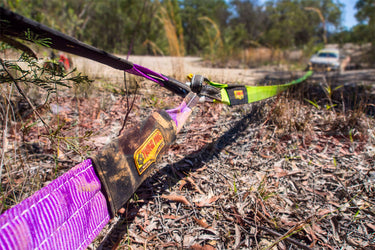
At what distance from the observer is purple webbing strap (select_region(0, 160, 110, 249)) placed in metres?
0.74

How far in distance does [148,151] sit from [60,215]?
1.55 feet

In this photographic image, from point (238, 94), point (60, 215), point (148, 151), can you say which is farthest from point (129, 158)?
point (238, 94)

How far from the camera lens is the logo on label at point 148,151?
45.1 inches

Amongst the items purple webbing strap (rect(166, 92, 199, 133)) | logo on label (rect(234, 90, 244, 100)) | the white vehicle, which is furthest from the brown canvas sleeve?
the white vehicle

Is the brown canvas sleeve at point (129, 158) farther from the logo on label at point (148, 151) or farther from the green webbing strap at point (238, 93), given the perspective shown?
the green webbing strap at point (238, 93)

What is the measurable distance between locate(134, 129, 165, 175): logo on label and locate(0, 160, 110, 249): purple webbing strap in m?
0.21

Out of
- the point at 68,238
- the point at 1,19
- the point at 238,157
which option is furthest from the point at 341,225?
the point at 1,19

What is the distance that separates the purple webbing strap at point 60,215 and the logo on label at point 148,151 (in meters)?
0.21

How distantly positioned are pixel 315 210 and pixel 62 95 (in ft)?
9.93

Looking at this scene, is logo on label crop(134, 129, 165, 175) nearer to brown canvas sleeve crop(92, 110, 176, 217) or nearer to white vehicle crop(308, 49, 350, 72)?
brown canvas sleeve crop(92, 110, 176, 217)

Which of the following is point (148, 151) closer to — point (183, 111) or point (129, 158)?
point (129, 158)

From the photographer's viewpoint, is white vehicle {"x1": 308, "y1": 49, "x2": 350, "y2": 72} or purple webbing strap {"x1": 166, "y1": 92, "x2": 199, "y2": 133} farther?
white vehicle {"x1": 308, "y1": 49, "x2": 350, "y2": 72}

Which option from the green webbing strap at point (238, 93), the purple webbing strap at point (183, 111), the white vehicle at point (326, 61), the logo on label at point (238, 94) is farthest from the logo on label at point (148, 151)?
the white vehicle at point (326, 61)

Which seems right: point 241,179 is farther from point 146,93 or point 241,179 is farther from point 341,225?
point 146,93
